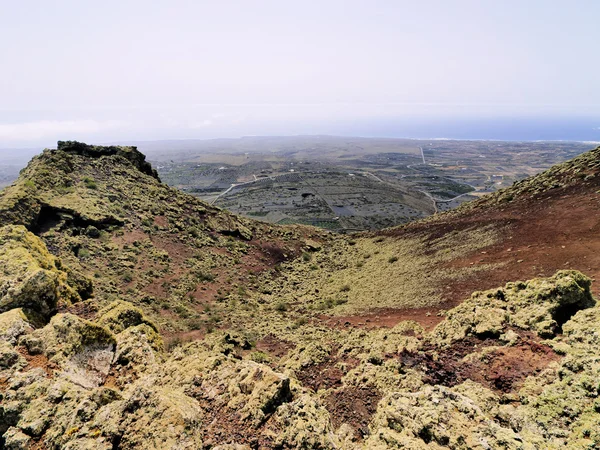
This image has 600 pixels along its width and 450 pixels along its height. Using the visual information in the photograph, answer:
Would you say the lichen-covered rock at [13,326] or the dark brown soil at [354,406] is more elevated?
the lichen-covered rock at [13,326]

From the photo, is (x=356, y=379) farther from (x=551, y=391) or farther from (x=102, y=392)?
(x=102, y=392)

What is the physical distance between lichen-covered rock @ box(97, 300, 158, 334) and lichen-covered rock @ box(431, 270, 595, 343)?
31.7ft

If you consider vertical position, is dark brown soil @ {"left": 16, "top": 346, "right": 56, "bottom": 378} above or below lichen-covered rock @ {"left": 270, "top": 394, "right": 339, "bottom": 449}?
above

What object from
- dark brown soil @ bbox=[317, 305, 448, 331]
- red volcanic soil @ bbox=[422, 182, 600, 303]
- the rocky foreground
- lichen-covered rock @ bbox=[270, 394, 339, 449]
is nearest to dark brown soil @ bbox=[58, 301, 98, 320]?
the rocky foreground

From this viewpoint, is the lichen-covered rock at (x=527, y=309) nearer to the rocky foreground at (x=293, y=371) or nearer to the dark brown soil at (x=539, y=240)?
the rocky foreground at (x=293, y=371)

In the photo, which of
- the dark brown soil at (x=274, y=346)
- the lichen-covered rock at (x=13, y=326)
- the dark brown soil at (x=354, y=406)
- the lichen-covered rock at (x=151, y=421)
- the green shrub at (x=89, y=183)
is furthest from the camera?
the green shrub at (x=89, y=183)

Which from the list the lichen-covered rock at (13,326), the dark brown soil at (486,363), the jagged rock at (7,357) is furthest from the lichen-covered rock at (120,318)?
the dark brown soil at (486,363)

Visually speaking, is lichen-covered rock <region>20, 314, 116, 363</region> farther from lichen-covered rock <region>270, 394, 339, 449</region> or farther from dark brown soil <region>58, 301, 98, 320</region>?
lichen-covered rock <region>270, 394, 339, 449</region>

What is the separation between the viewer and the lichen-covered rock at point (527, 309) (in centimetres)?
827

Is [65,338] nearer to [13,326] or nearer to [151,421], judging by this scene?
[13,326]

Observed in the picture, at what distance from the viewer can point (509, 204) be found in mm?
24438

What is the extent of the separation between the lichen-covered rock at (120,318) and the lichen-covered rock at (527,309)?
967 cm

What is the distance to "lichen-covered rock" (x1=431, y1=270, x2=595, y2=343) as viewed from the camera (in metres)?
8.27

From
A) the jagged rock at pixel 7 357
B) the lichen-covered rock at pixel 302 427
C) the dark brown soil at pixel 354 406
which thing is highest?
the jagged rock at pixel 7 357
